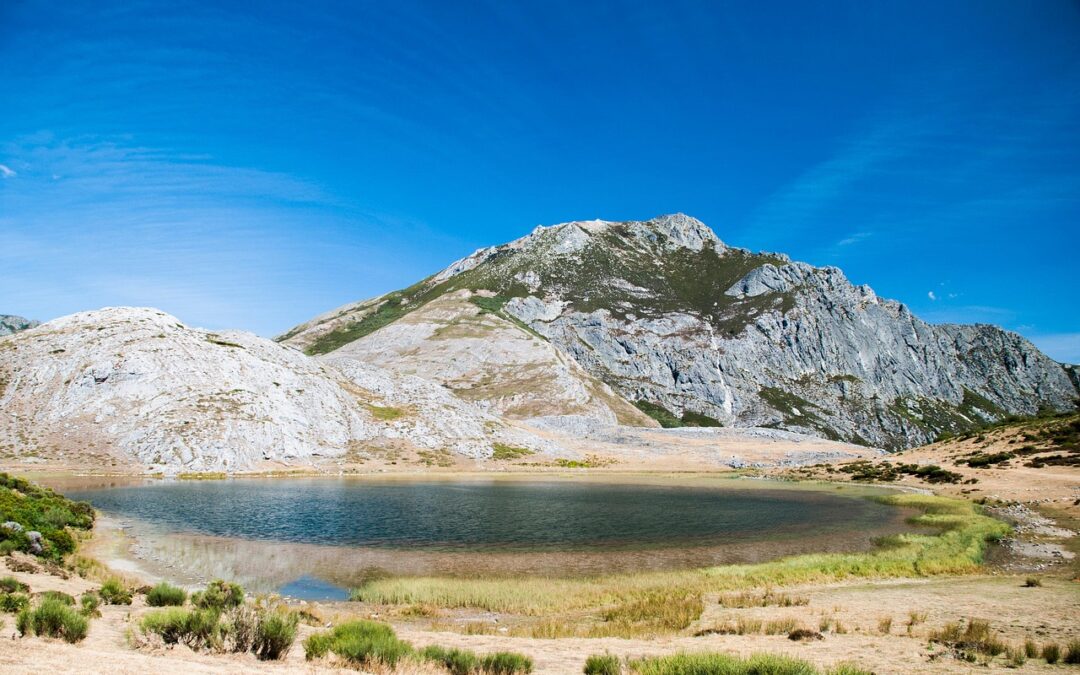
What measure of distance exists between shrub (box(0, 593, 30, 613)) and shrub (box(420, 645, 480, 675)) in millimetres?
10987

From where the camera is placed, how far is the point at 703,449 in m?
142

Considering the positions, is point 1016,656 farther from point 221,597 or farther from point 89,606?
point 89,606

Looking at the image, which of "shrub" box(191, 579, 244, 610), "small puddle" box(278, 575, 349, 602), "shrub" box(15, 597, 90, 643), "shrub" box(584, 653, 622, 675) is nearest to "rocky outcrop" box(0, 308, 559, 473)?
"small puddle" box(278, 575, 349, 602)

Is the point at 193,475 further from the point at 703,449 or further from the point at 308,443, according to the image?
the point at 703,449

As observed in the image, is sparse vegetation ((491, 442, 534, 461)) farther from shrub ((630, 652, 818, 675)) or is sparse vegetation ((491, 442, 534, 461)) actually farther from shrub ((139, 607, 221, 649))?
shrub ((630, 652, 818, 675))

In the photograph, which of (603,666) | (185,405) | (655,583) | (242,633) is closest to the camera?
(603,666)

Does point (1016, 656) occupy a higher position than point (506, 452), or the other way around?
point (1016, 656)

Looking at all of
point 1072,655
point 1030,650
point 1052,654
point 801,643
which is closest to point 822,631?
point 801,643

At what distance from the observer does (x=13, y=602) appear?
15.7 meters

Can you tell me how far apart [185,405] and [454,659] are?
96499 millimetres

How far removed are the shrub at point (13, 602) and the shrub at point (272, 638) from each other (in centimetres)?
671

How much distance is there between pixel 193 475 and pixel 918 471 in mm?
107485

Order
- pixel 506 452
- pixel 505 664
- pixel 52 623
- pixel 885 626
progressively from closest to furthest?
pixel 52 623, pixel 505 664, pixel 885 626, pixel 506 452

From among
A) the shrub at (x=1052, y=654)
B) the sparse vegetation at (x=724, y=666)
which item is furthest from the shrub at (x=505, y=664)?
the shrub at (x=1052, y=654)
